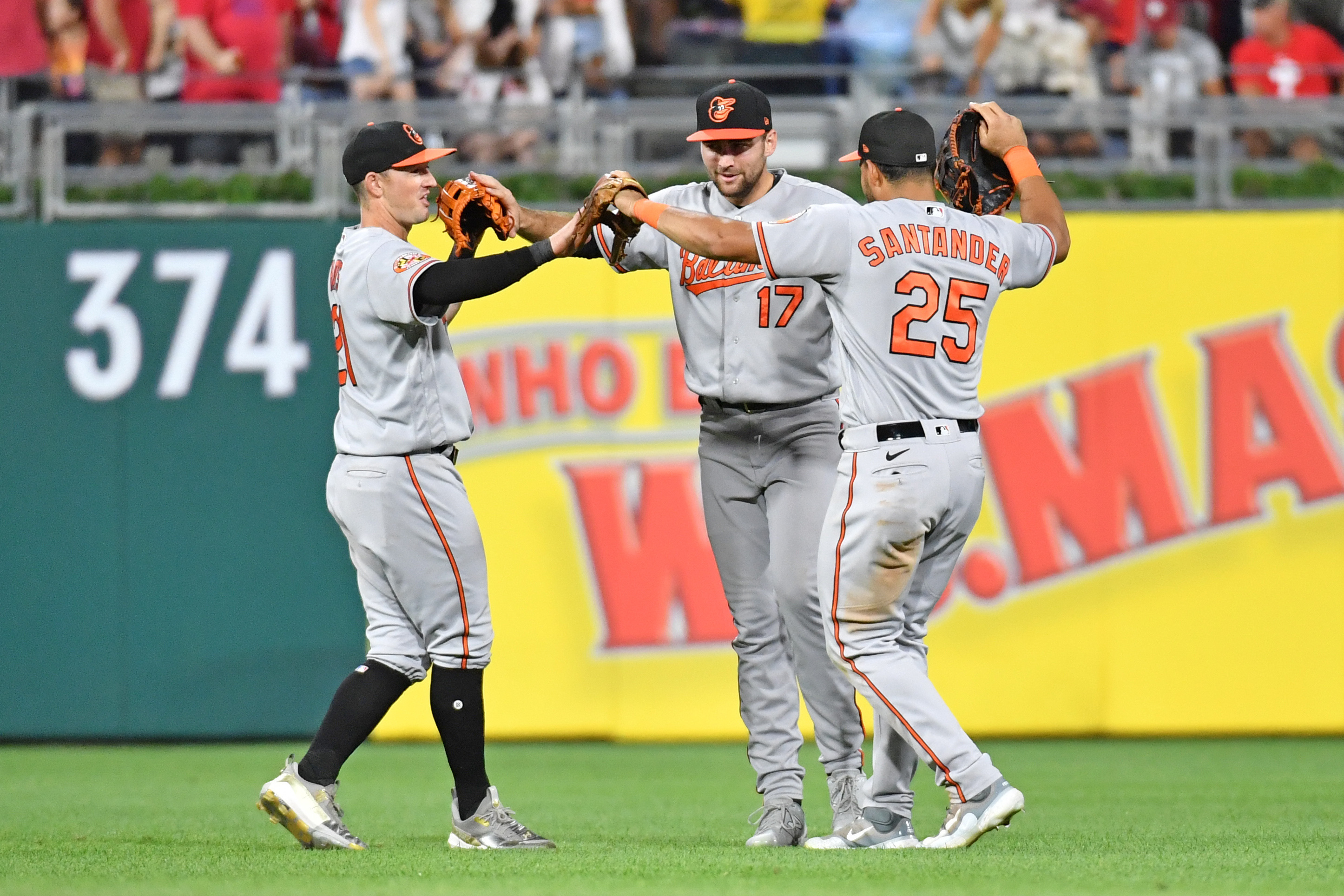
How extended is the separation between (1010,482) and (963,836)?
4.07m

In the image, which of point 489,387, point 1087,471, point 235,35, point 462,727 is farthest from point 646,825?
point 235,35

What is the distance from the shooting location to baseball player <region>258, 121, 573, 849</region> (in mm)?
4773

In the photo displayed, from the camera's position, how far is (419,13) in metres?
10.0

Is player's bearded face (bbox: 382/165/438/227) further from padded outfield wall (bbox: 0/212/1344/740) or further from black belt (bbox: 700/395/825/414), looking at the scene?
padded outfield wall (bbox: 0/212/1344/740)

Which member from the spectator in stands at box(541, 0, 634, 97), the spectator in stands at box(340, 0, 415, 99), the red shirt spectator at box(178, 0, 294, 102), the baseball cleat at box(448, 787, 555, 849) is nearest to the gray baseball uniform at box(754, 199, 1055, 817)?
the baseball cleat at box(448, 787, 555, 849)

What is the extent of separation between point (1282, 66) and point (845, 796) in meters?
6.14

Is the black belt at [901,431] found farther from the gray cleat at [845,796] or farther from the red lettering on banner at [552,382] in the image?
the red lettering on banner at [552,382]

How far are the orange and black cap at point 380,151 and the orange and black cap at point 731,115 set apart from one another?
745 mm

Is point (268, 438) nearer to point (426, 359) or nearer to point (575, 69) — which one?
point (575, 69)

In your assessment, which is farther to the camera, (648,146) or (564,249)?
(648,146)

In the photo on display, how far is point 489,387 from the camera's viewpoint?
845 centimetres

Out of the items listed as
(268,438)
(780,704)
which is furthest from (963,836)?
(268,438)

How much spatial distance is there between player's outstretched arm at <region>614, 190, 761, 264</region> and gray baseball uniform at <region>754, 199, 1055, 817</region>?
0.04 meters

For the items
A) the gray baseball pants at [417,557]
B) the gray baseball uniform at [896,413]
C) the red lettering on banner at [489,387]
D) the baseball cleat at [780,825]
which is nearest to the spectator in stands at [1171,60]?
the red lettering on banner at [489,387]
